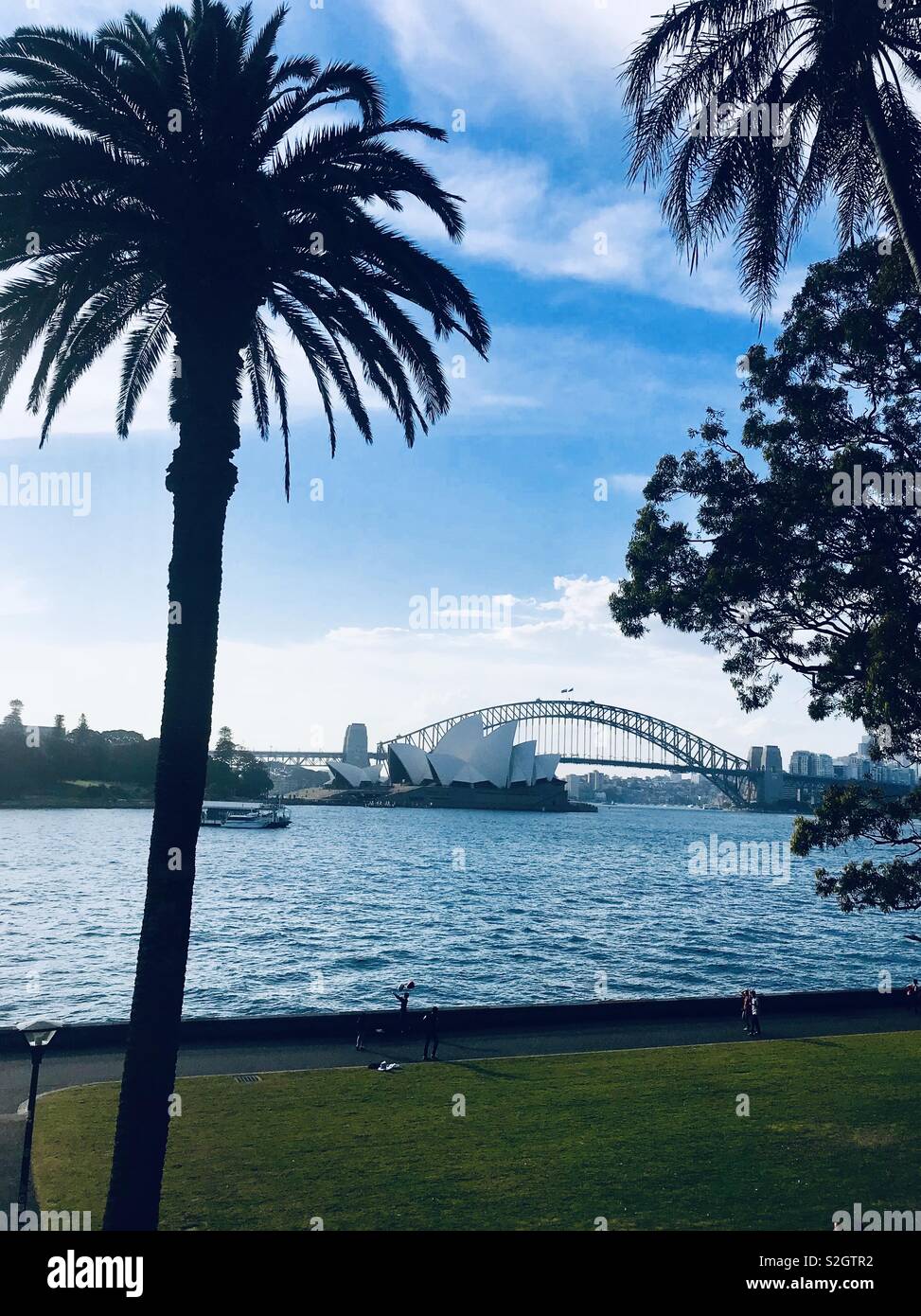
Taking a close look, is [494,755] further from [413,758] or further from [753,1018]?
[753,1018]

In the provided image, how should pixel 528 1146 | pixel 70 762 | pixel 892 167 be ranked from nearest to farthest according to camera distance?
pixel 892 167 < pixel 528 1146 < pixel 70 762

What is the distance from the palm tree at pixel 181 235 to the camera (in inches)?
365

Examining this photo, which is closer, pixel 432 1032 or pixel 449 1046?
pixel 432 1032

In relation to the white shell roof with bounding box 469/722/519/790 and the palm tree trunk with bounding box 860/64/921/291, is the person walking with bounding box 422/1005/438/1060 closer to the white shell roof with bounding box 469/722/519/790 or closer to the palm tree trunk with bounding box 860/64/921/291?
the palm tree trunk with bounding box 860/64/921/291

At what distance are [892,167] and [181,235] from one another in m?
8.10

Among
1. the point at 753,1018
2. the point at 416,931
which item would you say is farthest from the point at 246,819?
the point at 753,1018

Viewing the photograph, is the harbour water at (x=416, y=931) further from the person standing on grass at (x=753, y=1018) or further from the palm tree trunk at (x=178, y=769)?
the palm tree trunk at (x=178, y=769)

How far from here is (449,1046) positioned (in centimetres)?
2195

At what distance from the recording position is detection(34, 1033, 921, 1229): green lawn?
37.3 ft

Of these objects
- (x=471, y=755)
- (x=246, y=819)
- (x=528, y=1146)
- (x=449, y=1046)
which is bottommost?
(x=246, y=819)

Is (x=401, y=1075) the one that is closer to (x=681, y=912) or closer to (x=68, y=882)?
(x=681, y=912)

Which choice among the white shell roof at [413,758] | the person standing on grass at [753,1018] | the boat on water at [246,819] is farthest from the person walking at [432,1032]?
the white shell roof at [413,758]

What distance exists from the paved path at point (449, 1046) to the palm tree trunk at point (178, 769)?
7.17 meters

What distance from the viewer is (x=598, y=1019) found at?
24562mm
